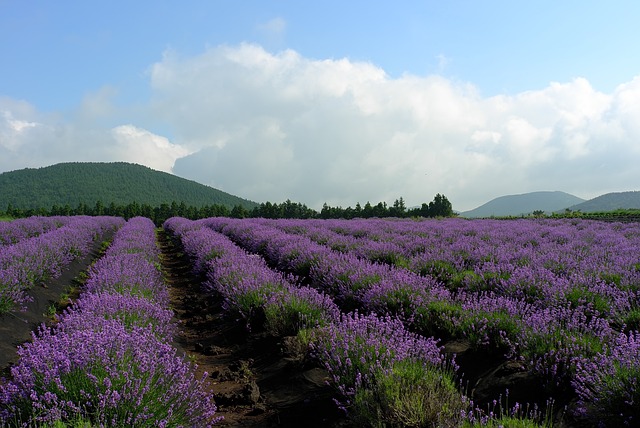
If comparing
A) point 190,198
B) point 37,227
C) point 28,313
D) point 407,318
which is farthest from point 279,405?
point 190,198

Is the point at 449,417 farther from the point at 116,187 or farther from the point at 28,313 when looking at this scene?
the point at 116,187

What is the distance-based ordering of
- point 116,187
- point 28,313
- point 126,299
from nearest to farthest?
1. point 126,299
2. point 28,313
3. point 116,187

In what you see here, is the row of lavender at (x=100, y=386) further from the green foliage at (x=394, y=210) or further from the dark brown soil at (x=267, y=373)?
the green foliage at (x=394, y=210)

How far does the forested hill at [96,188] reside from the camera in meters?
154

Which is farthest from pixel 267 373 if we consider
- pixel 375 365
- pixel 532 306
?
pixel 532 306

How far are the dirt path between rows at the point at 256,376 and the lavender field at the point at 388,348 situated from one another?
0.10 metres

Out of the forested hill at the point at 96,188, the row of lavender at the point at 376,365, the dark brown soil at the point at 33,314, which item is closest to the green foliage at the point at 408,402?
the row of lavender at the point at 376,365

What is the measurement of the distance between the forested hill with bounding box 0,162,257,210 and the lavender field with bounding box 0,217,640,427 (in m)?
138

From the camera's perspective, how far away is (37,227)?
17.5 m

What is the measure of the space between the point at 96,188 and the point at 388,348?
186 metres

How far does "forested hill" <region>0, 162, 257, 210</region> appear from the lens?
153625mm

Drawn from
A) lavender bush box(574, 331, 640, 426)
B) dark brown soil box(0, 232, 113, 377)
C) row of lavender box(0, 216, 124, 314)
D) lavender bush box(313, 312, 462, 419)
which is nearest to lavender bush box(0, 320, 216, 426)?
lavender bush box(313, 312, 462, 419)

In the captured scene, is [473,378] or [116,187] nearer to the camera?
[473,378]

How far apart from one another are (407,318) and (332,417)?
2212 millimetres
